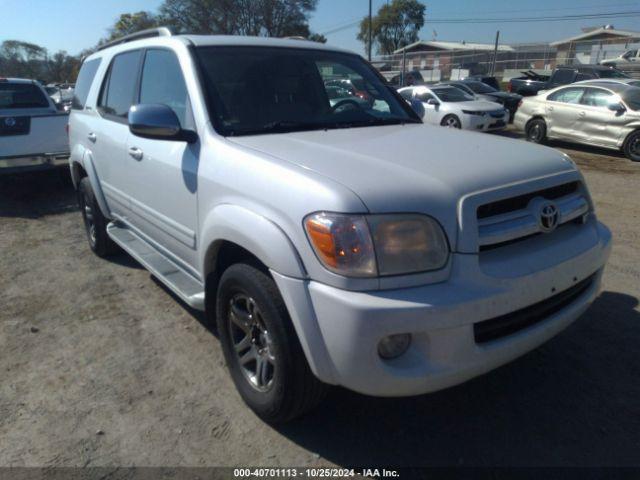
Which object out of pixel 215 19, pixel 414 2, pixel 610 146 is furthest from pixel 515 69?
pixel 414 2

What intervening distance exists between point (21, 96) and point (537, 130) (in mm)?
10879

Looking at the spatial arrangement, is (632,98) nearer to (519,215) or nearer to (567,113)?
(567,113)

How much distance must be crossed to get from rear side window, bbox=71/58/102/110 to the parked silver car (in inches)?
390

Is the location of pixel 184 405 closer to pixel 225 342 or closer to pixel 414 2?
pixel 225 342

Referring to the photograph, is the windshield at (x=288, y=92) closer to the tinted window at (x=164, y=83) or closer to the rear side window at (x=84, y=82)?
the tinted window at (x=164, y=83)

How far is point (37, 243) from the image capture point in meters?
5.77

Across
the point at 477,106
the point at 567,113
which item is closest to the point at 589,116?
the point at 567,113

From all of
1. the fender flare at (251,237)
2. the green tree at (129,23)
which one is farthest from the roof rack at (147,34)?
the green tree at (129,23)

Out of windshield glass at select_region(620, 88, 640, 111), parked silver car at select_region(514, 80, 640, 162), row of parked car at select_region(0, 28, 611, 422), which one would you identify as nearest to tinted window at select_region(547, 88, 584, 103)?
parked silver car at select_region(514, 80, 640, 162)

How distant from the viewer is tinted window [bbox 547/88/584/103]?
1150 centimetres

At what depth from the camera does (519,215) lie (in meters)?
2.33

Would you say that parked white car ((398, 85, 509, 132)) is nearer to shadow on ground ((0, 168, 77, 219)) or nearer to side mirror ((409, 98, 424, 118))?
shadow on ground ((0, 168, 77, 219))

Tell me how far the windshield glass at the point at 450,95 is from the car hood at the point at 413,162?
11.9m

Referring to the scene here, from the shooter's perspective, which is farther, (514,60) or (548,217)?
(514,60)
